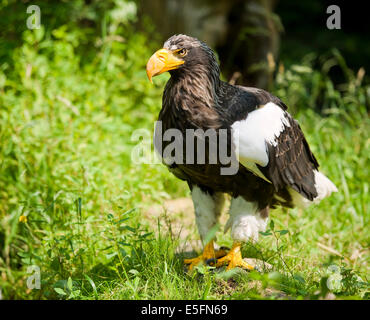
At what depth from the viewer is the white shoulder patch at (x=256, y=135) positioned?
Result: 2.44 meters

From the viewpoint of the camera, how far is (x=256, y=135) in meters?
2.49

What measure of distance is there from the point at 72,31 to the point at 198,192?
3319 mm

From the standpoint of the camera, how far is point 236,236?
2736 mm

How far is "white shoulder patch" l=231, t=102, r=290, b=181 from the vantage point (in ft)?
8.02

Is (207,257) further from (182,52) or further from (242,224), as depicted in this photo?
(182,52)

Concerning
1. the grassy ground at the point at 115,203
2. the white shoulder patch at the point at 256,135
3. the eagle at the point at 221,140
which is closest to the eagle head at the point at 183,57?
the eagle at the point at 221,140

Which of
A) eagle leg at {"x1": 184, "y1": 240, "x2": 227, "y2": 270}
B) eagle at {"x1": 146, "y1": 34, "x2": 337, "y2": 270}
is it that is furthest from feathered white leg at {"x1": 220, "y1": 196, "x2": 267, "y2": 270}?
eagle leg at {"x1": 184, "y1": 240, "x2": 227, "y2": 270}

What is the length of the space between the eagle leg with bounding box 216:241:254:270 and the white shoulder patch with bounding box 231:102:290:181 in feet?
1.69

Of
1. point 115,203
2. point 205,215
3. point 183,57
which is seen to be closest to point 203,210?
point 205,215

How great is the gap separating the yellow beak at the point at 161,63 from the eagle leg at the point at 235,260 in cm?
113

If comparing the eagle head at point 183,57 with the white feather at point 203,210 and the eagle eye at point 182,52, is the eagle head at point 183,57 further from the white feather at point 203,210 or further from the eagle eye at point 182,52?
the white feather at point 203,210

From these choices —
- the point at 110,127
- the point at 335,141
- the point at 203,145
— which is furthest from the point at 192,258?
the point at 335,141

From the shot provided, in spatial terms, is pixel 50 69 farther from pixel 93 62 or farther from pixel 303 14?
pixel 303 14

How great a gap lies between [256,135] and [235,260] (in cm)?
79
